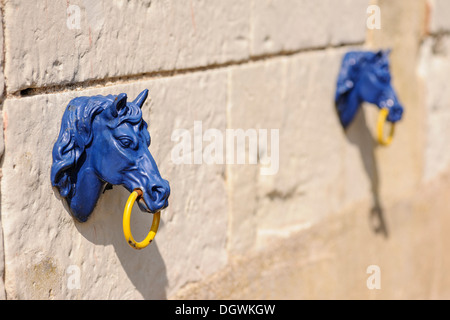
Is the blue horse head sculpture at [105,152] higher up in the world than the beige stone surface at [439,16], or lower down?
lower down

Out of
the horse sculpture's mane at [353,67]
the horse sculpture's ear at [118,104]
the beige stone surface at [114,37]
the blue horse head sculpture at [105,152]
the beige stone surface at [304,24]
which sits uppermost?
the beige stone surface at [304,24]

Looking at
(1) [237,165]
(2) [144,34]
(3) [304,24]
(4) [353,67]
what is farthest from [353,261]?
(2) [144,34]

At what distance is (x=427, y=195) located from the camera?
12.1 feet

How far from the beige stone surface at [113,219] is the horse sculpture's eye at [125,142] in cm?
18

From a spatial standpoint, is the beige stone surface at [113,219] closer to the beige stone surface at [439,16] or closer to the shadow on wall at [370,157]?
the shadow on wall at [370,157]

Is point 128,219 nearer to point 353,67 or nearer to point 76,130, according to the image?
point 76,130

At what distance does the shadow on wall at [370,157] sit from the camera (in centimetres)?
300

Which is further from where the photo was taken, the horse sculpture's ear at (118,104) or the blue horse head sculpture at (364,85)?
the blue horse head sculpture at (364,85)

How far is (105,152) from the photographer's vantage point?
60.1 inches

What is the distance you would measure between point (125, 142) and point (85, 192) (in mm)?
192

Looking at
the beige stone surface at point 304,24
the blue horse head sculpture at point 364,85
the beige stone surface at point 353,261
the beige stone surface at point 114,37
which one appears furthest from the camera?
the blue horse head sculpture at point 364,85

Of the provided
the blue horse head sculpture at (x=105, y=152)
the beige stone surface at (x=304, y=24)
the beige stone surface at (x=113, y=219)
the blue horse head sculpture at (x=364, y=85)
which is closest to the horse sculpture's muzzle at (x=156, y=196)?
the blue horse head sculpture at (x=105, y=152)

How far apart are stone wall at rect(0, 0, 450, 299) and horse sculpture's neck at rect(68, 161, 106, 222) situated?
0.04 meters

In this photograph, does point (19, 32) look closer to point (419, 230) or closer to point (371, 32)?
point (371, 32)
